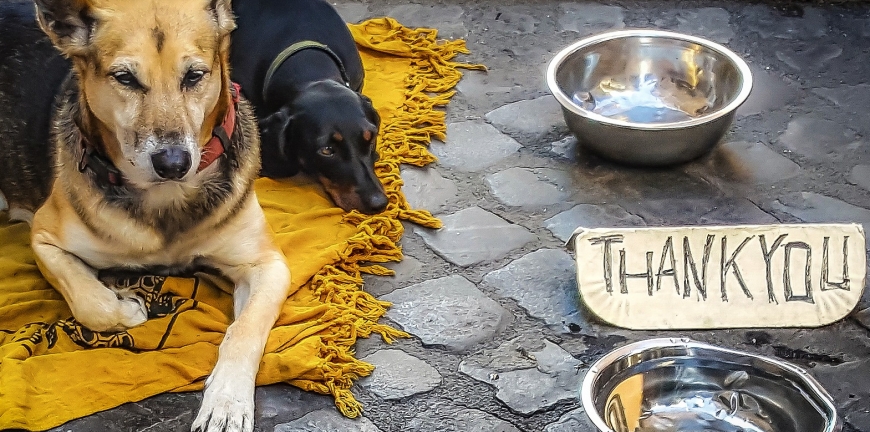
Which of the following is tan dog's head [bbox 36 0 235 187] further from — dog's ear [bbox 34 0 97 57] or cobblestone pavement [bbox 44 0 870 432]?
cobblestone pavement [bbox 44 0 870 432]

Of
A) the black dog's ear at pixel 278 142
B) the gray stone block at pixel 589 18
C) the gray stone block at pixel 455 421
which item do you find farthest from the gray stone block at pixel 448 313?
the gray stone block at pixel 589 18

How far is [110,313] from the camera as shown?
2.60m

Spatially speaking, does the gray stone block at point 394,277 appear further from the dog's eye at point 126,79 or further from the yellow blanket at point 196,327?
the dog's eye at point 126,79

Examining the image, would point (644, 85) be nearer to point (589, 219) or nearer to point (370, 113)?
point (589, 219)

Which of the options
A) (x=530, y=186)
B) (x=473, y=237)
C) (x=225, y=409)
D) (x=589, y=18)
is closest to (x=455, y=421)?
(x=225, y=409)

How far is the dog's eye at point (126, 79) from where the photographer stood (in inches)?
91.1

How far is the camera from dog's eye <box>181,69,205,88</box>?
7.77ft

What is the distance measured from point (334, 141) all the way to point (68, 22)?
46.1 inches

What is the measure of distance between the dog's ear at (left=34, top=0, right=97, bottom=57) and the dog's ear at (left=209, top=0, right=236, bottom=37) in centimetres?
30

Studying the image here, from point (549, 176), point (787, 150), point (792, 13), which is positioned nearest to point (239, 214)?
point (549, 176)

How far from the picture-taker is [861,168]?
3486 mm

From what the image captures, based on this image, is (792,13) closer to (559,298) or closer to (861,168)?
(861,168)

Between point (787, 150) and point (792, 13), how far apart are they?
4.65 ft

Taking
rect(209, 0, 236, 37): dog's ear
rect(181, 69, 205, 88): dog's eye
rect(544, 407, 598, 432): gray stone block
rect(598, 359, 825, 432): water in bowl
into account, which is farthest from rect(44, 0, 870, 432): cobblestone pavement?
rect(209, 0, 236, 37): dog's ear
